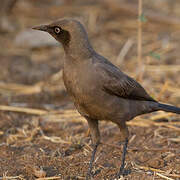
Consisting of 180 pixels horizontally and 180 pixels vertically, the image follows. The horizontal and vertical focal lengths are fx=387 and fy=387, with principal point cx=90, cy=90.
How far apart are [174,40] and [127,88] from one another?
5.50 m

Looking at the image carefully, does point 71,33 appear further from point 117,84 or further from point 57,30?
point 117,84

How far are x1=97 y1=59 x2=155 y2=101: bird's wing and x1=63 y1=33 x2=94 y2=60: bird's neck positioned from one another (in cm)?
19

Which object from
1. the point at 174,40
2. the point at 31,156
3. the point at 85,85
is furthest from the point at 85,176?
the point at 174,40

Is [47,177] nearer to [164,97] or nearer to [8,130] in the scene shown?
[8,130]

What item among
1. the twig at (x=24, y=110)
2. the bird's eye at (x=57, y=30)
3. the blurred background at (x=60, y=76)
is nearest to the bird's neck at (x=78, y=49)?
the bird's eye at (x=57, y=30)

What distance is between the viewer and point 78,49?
13.3 feet

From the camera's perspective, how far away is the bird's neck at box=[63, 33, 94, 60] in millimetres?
4055

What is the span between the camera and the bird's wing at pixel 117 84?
410 centimetres

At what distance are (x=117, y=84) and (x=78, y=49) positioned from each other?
0.60 meters

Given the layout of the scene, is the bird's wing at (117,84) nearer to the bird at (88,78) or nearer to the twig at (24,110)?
the bird at (88,78)

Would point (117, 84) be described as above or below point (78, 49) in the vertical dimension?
below

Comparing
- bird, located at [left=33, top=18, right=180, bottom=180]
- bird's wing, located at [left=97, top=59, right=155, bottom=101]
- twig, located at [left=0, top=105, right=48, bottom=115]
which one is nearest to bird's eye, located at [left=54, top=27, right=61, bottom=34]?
bird, located at [left=33, top=18, right=180, bottom=180]

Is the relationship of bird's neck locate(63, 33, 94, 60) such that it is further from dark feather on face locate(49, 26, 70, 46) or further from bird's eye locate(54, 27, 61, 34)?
bird's eye locate(54, 27, 61, 34)

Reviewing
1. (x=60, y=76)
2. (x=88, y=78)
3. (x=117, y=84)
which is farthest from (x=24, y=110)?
(x=88, y=78)
